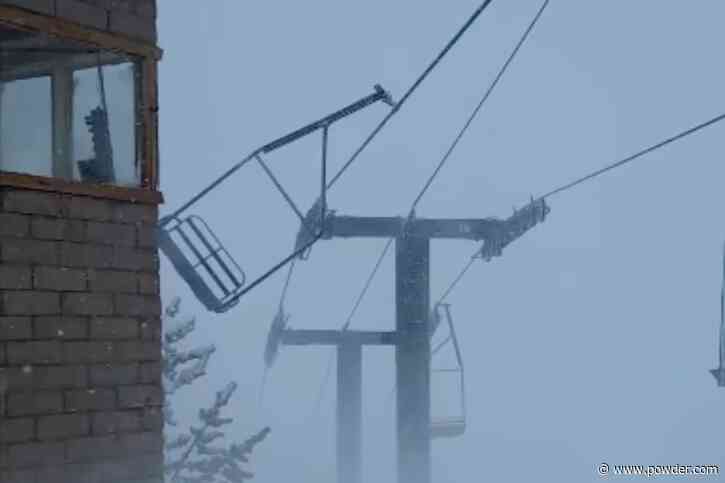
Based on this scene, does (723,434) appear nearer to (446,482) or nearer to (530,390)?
(530,390)

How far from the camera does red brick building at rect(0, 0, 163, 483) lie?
4853mm

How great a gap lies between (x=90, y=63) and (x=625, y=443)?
275 ft

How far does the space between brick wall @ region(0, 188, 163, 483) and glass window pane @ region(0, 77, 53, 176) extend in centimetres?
14

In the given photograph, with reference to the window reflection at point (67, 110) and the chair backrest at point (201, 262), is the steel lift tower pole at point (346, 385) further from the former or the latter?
the window reflection at point (67, 110)

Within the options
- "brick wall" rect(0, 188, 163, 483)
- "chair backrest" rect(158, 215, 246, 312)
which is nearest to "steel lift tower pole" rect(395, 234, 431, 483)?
"chair backrest" rect(158, 215, 246, 312)

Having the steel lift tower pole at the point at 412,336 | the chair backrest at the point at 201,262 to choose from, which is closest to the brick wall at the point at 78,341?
the chair backrest at the point at 201,262

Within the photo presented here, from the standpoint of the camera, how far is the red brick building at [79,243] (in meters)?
4.85

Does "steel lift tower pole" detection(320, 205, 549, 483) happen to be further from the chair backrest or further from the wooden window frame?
the wooden window frame

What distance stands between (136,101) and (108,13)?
39cm

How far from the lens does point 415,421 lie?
39.8 ft

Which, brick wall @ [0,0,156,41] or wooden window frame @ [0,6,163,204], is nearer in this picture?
wooden window frame @ [0,6,163,204]

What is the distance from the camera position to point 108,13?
5.37 m

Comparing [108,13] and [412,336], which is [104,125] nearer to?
[108,13]

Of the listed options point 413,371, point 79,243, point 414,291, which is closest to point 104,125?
point 79,243
